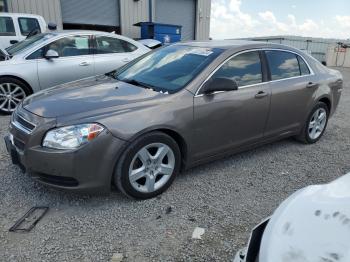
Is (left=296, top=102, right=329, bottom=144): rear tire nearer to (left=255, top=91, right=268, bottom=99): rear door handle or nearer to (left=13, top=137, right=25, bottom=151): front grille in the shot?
(left=255, top=91, right=268, bottom=99): rear door handle

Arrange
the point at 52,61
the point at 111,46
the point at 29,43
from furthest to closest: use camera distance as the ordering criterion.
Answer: the point at 111,46, the point at 29,43, the point at 52,61

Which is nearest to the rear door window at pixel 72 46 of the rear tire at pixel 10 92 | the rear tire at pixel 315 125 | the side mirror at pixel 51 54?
the side mirror at pixel 51 54

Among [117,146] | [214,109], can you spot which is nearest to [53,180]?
[117,146]

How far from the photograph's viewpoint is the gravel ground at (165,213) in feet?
8.52

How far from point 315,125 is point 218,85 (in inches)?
90.5

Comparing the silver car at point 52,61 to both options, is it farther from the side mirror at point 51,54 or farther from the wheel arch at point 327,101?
the wheel arch at point 327,101

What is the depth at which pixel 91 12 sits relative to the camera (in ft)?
47.2

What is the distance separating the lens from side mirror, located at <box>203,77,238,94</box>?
3410 mm

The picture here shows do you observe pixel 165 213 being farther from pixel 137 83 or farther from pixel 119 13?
pixel 119 13

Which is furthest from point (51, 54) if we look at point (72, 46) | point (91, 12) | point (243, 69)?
point (91, 12)

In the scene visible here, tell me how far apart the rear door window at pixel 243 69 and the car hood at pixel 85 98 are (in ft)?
2.86

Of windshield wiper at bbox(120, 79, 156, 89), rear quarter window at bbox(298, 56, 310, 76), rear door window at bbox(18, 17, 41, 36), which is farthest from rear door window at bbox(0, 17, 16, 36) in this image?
rear quarter window at bbox(298, 56, 310, 76)

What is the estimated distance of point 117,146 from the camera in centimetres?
291

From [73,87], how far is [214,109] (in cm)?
154
